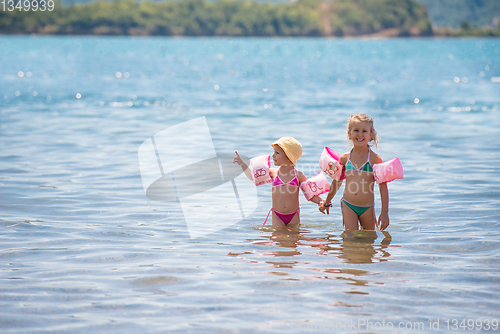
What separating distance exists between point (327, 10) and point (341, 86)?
16547cm

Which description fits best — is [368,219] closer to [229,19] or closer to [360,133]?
[360,133]

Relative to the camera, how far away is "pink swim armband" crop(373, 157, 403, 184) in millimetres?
6047

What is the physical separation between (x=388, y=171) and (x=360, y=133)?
0.51 m

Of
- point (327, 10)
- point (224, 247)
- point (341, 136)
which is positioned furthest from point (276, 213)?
point (327, 10)

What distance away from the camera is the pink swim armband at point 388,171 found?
238 inches

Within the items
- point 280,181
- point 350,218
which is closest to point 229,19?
point 280,181

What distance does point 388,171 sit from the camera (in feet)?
19.9

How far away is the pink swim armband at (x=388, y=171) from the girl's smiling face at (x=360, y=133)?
0.31m

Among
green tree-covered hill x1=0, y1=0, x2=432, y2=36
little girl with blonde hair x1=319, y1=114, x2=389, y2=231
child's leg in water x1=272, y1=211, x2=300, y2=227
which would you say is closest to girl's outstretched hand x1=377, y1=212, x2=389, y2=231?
little girl with blonde hair x1=319, y1=114, x2=389, y2=231

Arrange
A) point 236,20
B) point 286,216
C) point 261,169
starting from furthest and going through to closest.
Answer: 1. point 236,20
2. point 286,216
3. point 261,169

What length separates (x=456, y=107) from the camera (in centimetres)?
2123

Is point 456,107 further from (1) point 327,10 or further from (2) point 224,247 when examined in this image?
(1) point 327,10

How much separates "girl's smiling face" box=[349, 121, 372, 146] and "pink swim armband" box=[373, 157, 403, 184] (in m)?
0.31

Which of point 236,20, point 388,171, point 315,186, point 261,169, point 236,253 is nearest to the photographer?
point 236,253
